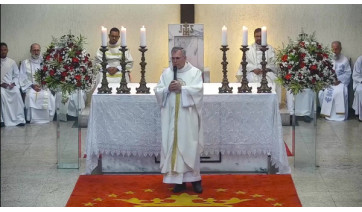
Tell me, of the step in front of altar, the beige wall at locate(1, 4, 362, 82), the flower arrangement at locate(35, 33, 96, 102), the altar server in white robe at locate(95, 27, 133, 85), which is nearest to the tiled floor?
the step in front of altar

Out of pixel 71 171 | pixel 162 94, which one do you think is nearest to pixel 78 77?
pixel 71 171

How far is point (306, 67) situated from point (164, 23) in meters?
5.14

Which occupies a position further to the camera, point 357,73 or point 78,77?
point 357,73

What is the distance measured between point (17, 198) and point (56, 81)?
64.7 inches

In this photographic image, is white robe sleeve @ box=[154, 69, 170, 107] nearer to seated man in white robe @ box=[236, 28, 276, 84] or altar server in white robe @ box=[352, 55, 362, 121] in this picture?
seated man in white robe @ box=[236, 28, 276, 84]

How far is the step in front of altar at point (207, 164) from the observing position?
9930 mm

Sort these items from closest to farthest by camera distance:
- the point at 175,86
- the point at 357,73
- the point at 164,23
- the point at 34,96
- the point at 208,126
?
the point at 175,86
the point at 208,126
the point at 34,96
the point at 357,73
the point at 164,23

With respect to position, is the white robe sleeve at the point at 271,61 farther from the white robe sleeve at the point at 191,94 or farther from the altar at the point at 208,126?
the white robe sleeve at the point at 191,94

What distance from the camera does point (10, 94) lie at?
13805 millimetres

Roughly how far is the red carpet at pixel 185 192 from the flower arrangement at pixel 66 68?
41.1 inches

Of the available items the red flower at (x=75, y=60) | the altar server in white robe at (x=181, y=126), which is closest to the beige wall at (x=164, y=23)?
the red flower at (x=75, y=60)

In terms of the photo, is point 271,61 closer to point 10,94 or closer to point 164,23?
point 164,23

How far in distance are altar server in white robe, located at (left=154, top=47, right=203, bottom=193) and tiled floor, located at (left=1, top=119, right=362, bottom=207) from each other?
1.05m

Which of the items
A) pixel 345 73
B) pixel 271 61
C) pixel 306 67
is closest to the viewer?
pixel 306 67
